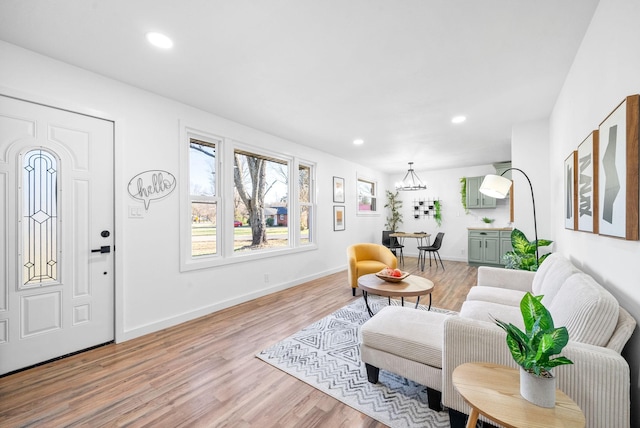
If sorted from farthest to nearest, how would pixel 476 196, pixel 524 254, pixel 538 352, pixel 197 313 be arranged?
1. pixel 476 196
2. pixel 524 254
3. pixel 197 313
4. pixel 538 352

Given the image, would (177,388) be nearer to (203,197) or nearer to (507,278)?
(203,197)

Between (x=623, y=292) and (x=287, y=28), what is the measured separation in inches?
99.1

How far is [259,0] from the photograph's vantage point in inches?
63.7

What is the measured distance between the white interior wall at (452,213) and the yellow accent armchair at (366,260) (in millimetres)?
3712

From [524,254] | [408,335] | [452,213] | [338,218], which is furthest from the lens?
[452,213]

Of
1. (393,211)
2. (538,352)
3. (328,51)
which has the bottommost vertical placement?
(538,352)

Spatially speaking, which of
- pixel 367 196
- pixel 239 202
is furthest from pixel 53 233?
pixel 367 196

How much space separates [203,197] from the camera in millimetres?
3352

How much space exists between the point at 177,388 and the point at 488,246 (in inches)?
251

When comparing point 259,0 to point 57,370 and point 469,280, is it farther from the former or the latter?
point 469,280

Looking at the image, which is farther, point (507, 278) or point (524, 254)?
point (524, 254)

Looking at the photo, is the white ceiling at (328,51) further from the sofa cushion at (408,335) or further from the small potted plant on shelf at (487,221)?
the small potted plant on shelf at (487,221)

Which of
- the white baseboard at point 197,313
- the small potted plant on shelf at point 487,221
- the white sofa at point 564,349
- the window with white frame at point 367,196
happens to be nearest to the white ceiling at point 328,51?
the white sofa at point 564,349

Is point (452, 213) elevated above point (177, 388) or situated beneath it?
elevated above
